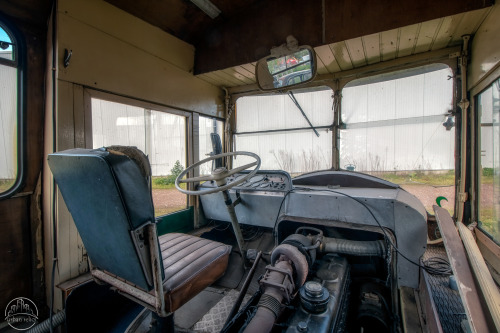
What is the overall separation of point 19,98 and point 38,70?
0.25 meters

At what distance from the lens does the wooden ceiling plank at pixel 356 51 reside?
196cm

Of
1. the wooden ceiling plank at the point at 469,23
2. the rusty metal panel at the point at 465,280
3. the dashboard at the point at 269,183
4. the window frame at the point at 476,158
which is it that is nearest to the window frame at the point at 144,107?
the dashboard at the point at 269,183

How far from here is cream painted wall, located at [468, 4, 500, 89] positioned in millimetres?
1479

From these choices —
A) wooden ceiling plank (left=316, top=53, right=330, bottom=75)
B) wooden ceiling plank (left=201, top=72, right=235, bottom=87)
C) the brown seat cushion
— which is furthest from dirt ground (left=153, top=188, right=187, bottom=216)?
wooden ceiling plank (left=316, top=53, right=330, bottom=75)

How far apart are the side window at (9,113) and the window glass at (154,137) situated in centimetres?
47

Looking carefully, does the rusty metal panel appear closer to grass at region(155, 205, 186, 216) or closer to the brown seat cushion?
the brown seat cushion

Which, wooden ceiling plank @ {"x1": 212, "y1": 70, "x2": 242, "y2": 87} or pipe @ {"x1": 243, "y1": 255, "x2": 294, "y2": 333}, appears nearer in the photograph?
pipe @ {"x1": 243, "y1": 255, "x2": 294, "y2": 333}

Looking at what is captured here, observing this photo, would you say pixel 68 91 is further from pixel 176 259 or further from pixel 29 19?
pixel 176 259

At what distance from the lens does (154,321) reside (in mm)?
1312

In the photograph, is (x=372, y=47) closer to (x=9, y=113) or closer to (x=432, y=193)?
(x=432, y=193)

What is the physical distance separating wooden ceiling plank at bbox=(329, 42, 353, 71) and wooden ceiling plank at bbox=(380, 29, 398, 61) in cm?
28

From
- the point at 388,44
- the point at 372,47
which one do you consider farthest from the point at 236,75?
the point at 388,44

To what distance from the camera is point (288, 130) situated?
114 inches

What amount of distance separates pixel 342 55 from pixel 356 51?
0.41 ft
